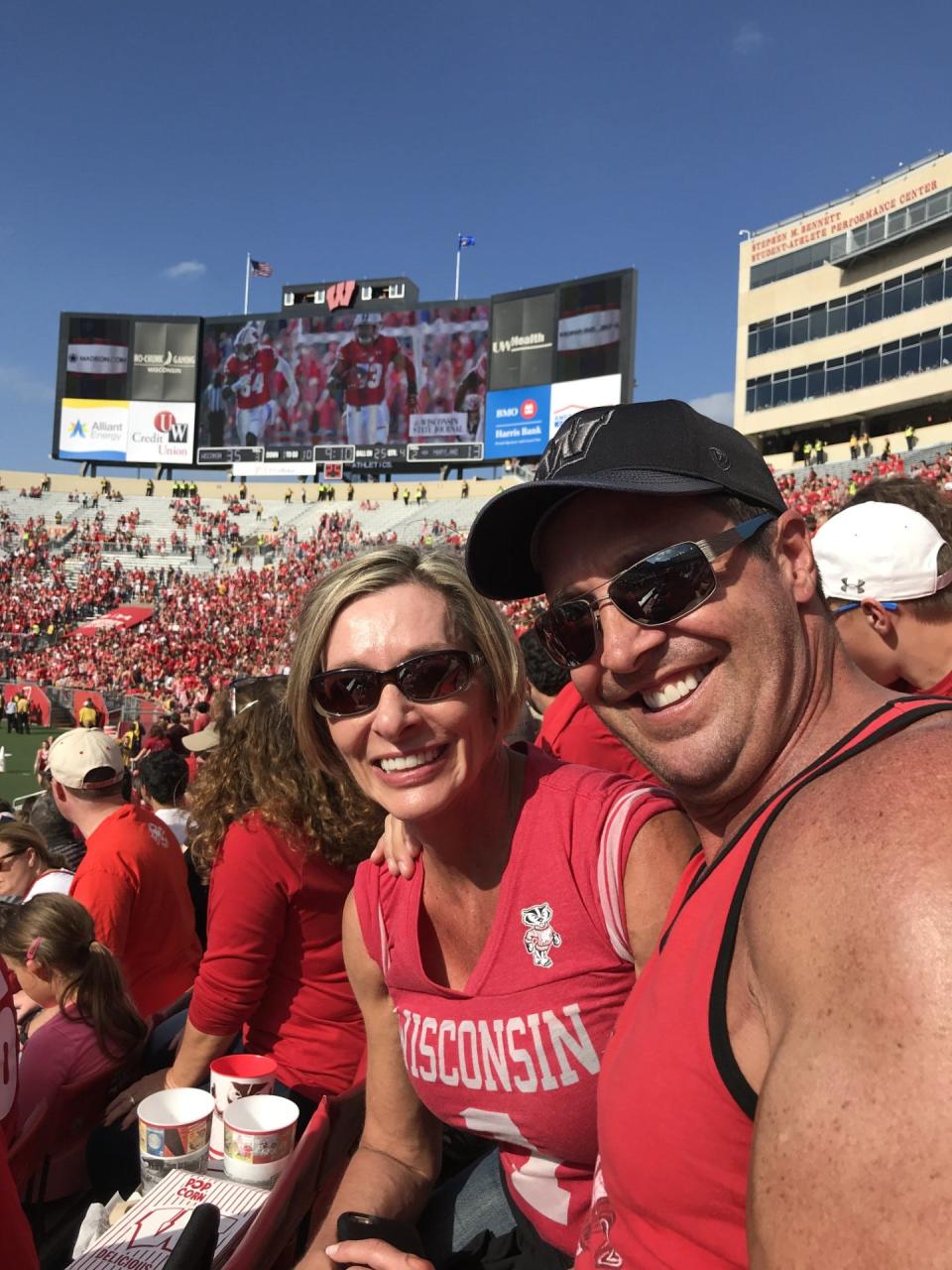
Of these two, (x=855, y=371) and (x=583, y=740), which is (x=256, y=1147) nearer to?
(x=583, y=740)

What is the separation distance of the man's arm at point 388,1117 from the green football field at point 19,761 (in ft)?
45.3

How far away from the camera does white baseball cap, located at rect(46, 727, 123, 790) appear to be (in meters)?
4.09

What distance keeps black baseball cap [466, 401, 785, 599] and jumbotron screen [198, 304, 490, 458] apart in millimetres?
42127

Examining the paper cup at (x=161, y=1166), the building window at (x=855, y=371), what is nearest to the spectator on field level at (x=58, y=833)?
the paper cup at (x=161, y=1166)

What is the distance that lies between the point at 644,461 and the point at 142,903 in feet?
10.8

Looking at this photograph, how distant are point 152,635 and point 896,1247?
1467 inches

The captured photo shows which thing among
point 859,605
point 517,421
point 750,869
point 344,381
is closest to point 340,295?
point 344,381

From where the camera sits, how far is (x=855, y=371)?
41.2 m

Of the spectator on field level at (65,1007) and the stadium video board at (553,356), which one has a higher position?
the stadium video board at (553,356)

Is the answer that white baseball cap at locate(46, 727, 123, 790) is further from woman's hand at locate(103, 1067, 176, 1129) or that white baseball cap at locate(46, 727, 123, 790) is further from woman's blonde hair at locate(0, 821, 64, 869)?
woman's hand at locate(103, 1067, 176, 1129)

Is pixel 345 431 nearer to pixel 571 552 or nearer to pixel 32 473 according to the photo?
pixel 32 473

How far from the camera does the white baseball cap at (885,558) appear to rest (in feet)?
8.87

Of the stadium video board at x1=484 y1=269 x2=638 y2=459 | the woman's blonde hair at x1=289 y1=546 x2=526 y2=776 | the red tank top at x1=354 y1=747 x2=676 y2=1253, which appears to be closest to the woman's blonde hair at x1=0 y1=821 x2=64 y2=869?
the woman's blonde hair at x1=289 y1=546 x2=526 y2=776

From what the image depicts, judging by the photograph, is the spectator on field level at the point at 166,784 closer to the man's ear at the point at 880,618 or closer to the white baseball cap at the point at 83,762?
the white baseball cap at the point at 83,762
